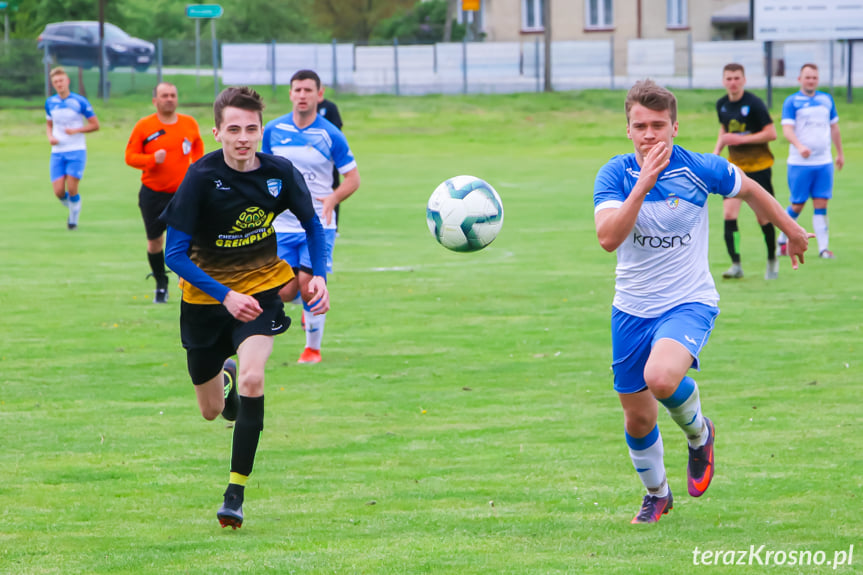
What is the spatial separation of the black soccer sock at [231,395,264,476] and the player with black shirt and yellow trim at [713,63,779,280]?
9.62 meters

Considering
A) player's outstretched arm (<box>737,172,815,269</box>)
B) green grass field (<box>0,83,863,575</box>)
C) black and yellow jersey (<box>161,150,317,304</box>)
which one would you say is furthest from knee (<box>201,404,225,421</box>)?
player's outstretched arm (<box>737,172,815,269</box>)

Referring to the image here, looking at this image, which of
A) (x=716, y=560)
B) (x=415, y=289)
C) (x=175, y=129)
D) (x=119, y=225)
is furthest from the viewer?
(x=119, y=225)

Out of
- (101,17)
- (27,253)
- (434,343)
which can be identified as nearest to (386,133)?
(101,17)

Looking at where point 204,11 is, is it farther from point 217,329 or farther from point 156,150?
point 217,329

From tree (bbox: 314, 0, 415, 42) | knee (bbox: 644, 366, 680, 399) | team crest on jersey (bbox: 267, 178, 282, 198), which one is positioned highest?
tree (bbox: 314, 0, 415, 42)

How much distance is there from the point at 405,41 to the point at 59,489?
66722 mm

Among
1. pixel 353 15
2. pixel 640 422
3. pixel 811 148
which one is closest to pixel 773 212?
pixel 640 422

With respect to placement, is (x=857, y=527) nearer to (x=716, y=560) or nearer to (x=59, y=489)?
(x=716, y=560)

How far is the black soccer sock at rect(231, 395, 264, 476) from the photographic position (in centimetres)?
632

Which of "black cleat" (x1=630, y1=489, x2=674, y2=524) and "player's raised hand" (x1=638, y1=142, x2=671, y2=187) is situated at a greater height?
"player's raised hand" (x1=638, y1=142, x2=671, y2=187)

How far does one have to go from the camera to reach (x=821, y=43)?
178ft

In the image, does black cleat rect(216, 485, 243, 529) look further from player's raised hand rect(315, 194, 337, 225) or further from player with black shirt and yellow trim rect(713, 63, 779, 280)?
player with black shirt and yellow trim rect(713, 63, 779, 280)

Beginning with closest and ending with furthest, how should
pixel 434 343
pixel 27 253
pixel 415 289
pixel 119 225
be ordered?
pixel 434 343 → pixel 415 289 → pixel 27 253 → pixel 119 225

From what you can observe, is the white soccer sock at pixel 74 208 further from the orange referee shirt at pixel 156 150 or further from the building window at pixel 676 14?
the building window at pixel 676 14
